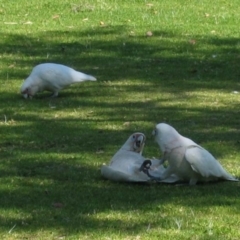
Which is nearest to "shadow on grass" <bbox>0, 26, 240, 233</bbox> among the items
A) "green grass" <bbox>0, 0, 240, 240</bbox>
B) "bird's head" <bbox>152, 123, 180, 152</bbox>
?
"green grass" <bbox>0, 0, 240, 240</bbox>

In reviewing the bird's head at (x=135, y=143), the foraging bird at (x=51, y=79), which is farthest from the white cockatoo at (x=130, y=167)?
the foraging bird at (x=51, y=79)

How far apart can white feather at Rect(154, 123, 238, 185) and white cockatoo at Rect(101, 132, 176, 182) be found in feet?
0.52

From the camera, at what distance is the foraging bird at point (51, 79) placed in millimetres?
11195

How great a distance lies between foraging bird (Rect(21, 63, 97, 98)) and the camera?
11.2 meters

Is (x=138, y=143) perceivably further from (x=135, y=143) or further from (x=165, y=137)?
(x=165, y=137)

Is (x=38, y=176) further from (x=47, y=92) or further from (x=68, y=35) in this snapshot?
(x=68, y=35)

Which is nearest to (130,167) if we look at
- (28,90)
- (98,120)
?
(98,120)

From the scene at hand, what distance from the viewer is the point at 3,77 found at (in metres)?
12.7

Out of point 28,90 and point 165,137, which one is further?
point 28,90

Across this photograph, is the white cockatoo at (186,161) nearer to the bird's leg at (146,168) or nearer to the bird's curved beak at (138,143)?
the bird's leg at (146,168)

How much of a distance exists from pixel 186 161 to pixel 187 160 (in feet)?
0.09

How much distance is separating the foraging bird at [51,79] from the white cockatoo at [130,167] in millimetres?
3534

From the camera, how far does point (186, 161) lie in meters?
7.18

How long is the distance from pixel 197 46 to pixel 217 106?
12.4 ft
